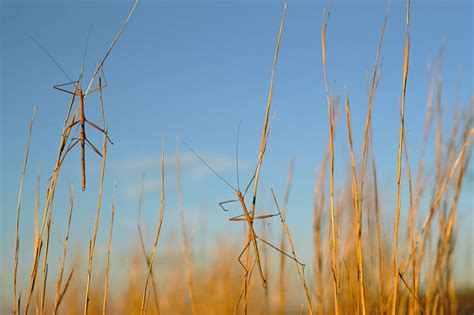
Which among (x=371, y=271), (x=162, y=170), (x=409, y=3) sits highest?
(x=409, y=3)

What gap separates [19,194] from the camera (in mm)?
1400

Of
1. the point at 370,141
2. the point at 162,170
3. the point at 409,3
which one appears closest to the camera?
the point at 409,3

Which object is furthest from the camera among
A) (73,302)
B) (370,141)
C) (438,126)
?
(73,302)

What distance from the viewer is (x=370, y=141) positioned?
5.58 feet

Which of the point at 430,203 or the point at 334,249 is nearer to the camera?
the point at 334,249

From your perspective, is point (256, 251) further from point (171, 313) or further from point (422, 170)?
point (171, 313)

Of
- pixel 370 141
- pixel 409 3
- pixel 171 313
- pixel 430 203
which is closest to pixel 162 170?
pixel 370 141

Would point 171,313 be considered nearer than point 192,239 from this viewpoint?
No

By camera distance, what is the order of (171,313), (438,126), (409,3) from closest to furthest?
(409,3) → (438,126) → (171,313)

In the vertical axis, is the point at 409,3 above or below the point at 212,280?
above

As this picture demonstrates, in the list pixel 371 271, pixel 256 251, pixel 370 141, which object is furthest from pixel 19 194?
A: pixel 371 271

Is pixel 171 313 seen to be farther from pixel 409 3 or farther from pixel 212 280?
pixel 409 3

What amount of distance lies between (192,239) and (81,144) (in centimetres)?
84

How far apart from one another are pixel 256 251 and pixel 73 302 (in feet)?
7.50
